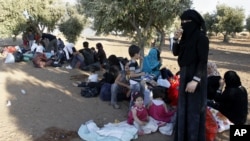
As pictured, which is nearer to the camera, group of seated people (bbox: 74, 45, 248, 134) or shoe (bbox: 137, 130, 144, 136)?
group of seated people (bbox: 74, 45, 248, 134)

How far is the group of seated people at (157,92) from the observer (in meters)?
6.01

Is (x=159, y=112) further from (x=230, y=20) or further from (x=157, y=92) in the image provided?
(x=230, y=20)

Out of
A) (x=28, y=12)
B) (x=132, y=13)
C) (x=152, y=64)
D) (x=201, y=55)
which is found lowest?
(x=152, y=64)

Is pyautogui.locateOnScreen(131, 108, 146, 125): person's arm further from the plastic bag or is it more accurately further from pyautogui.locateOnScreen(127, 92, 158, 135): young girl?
the plastic bag

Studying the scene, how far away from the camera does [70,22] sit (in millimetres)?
27172

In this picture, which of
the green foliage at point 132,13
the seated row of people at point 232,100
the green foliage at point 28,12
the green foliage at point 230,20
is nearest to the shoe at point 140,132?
the seated row of people at point 232,100

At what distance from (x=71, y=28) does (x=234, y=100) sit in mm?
22740

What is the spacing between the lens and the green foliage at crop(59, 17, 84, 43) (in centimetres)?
2675

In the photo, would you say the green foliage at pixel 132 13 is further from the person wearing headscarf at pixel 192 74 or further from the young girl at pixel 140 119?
the person wearing headscarf at pixel 192 74

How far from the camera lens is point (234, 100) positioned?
19.4 feet

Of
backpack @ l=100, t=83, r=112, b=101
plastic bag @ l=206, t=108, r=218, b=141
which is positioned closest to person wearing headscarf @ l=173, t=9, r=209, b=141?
plastic bag @ l=206, t=108, r=218, b=141

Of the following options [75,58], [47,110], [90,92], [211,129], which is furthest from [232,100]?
[75,58]

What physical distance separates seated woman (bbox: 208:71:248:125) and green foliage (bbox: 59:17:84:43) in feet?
70.9

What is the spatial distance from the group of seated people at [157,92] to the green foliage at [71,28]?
61.0 ft
